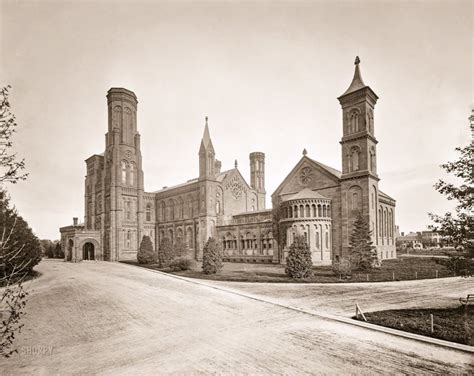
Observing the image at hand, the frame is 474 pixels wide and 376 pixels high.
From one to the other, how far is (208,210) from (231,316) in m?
36.9

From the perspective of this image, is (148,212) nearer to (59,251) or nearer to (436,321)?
(59,251)

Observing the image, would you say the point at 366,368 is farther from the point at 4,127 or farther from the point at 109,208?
the point at 109,208

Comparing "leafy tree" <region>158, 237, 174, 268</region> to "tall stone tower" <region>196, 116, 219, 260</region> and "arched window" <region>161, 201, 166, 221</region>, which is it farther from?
"arched window" <region>161, 201, 166, 221</region>

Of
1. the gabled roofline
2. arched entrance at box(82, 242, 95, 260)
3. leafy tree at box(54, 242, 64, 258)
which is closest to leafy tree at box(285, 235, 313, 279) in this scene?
the gabled roofline

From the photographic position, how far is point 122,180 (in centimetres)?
5456

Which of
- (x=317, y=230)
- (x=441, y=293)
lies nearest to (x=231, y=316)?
(x=441, y=293)

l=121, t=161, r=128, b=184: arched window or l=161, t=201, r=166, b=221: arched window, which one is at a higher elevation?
l=121, t=161, r=128, b=184: arched window

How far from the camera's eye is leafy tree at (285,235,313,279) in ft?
79.9

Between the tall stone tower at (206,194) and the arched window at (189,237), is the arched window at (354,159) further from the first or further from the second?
the arched window at (189,237)

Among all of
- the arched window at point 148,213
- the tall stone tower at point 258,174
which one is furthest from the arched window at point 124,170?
the tall stone tower at point 258,174

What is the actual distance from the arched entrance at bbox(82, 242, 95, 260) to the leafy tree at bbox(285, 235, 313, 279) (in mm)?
43037

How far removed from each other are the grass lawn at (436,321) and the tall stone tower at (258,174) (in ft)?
155

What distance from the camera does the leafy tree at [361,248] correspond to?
28.7m

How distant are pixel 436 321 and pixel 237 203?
45150mm
